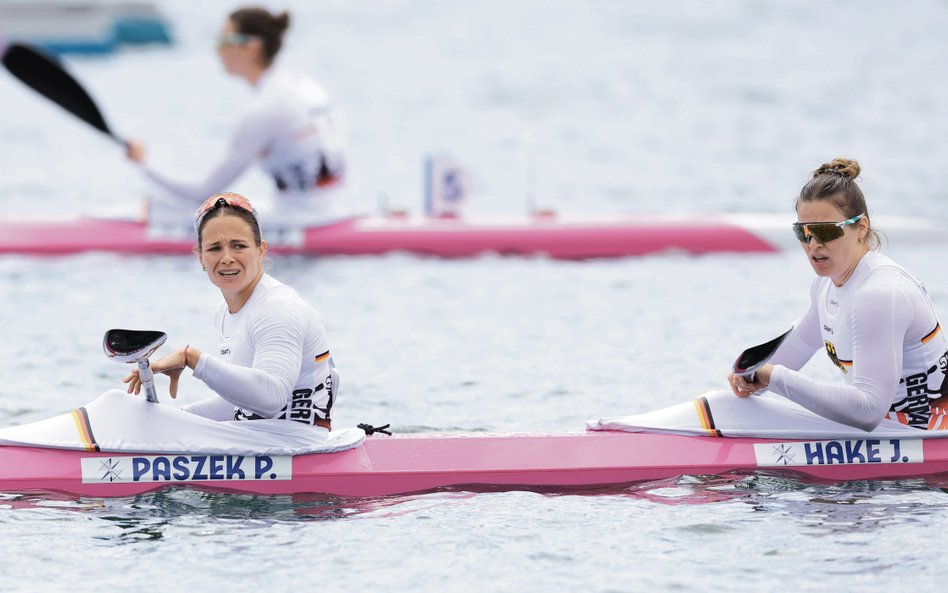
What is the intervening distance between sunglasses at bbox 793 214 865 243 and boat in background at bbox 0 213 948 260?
4.91 metres

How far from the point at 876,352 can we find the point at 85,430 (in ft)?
8.74

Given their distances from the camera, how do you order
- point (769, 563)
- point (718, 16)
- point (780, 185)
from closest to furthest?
point (769, 563) < point (780, 185) < point (718, 16)

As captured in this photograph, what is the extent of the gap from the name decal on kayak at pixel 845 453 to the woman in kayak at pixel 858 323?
13 cm

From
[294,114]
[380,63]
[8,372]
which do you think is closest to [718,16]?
[380,63]

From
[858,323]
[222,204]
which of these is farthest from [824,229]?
[222,204]

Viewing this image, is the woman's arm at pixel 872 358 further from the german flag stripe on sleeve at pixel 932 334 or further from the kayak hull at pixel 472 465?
the kayak hull at pixel 472 465

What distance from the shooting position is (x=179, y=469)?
509 cm

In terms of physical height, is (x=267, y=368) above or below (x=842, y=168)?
below

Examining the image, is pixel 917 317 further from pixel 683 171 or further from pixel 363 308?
pixel 683 171

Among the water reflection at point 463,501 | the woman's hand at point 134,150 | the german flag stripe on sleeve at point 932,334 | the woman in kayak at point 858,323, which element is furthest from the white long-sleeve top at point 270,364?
the woman's hand at point 134,150

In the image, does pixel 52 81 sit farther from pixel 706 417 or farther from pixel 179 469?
pixel 706 417

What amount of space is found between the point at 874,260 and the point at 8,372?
14.6 feet

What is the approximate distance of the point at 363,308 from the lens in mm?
8906

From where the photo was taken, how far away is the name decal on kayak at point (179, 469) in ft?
16.7
